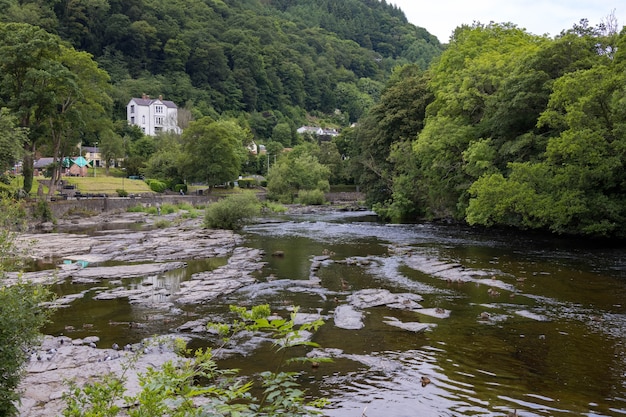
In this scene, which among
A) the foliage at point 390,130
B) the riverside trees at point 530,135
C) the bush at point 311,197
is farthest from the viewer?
the bush at point 311,197

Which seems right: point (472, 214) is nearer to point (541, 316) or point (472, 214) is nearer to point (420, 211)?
point (541, 316)

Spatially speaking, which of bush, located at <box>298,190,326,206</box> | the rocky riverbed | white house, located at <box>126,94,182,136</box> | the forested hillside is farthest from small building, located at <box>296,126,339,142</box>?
the rocky riverbed

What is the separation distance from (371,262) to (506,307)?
9.09 metres

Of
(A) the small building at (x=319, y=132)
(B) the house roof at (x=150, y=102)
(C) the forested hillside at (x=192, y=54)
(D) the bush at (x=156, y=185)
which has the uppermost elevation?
(C) the forested hillside at (x=192, y=54)

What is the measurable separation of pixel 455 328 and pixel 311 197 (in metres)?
62.7

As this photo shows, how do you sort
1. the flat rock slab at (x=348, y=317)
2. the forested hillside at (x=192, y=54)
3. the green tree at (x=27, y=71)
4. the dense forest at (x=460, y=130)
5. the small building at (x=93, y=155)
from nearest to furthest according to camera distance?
the flat rock slab at (x=348, y=317)
the dense forest at (x=460, y=130)
the green tree at (x=27, y=71)
the small building at (x=93, y=155)
the forested hillside at (x=192, y=54)

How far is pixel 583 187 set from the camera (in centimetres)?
2644

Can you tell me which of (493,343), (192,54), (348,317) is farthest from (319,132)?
(493,343)

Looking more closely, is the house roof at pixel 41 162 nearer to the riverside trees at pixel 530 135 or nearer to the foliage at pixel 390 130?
the foliage at pixel 390 130

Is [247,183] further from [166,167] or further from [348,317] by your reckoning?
[348,317]

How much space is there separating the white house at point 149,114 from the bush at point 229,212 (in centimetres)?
8119

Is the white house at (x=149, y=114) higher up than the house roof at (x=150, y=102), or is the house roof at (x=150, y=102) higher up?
the house roof at (x=150, y=102)

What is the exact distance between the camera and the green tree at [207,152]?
76188 millimetres

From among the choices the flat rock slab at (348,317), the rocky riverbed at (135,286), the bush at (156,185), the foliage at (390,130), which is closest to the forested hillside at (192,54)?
the bush at (156,185)
